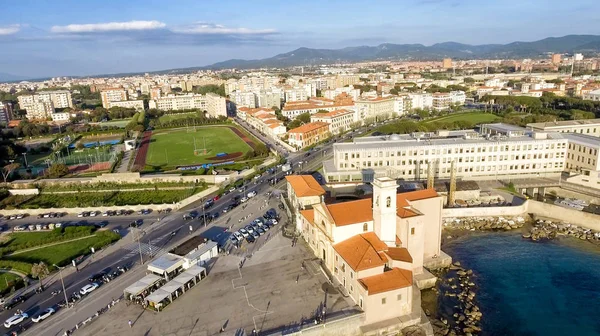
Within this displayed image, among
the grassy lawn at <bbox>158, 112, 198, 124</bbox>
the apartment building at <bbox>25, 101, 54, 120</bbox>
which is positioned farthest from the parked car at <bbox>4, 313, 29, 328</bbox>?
the apartment building at <bbox>25, 101, 54, 120</bbox>

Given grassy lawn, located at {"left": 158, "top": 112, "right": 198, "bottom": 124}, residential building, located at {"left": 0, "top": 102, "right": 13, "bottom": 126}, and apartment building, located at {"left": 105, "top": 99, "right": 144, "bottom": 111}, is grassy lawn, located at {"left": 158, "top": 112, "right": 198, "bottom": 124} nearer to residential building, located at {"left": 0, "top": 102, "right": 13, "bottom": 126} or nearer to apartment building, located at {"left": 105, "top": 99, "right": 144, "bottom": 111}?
apartment building, located at {"left": 105, "top": 99, "right": 144, "bottom": 111}

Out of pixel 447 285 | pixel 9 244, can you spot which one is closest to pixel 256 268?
pixel 447 285

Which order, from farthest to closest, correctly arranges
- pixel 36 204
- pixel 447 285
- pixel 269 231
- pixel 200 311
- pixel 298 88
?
pixel 298 88 → pixel 36 204 → pixel 269 231 → pixel 447 285 → pixel 200 311

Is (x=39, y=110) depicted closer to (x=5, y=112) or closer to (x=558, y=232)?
(x=5, y=112)

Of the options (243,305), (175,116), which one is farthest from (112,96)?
(243,305)

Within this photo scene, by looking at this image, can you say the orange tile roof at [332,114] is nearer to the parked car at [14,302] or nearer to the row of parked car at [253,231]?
the row of parked car at [253,231]

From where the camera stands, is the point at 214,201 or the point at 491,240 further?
the point at 214,201

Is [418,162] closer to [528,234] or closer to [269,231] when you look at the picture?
[528,234]
